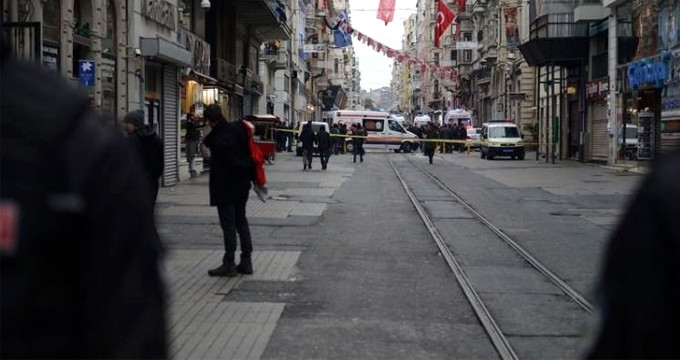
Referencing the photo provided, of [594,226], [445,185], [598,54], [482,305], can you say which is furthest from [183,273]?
[598,54]

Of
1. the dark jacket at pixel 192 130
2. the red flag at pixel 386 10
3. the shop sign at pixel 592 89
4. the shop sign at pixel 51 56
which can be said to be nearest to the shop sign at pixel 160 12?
the dark jacket at pixel 192 130

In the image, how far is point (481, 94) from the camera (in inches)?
2842

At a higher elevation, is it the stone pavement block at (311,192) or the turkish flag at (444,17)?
the turkish flag at (444,17)

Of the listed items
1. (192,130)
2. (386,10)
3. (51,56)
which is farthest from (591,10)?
(51,56)

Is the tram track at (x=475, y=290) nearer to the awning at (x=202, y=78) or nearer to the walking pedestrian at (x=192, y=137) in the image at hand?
the walking pedestrian at (x=192, y=137)

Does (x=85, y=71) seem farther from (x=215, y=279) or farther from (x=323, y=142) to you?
(x=323, y=142)

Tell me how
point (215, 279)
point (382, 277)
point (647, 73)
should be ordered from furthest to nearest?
point (647, 73), point (382, 277), point (215, 279)

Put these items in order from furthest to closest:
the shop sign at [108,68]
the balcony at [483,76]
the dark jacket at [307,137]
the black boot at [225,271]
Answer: the balcony at [483,76] → the dark jacket at [307,137] → the shop sign at [108,68] → the black boot at [225,271]

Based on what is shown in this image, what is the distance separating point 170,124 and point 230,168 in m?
14.6

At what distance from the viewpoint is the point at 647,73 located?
28.0 m

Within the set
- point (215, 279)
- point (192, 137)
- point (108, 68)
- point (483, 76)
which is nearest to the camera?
point (215, 279)

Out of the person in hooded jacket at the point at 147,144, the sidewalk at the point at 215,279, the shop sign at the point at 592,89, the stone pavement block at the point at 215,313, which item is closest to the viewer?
the stone pavement block at the point at 215,313

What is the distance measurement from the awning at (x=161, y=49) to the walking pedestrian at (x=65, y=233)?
18.8 meters

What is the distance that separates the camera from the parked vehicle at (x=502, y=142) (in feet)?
139
